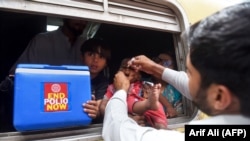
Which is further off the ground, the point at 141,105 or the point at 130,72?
the point at 130,72

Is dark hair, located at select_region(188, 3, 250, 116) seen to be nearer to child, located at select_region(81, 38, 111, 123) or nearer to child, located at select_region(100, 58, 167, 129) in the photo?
child, located at select_region(100, 58, 167, 129)

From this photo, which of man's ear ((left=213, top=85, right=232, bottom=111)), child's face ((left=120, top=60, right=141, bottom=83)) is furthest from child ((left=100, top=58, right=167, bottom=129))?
man's ear ((left=213, top=85, right=232, bottom=111))

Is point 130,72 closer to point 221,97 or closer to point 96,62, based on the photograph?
point 96,62

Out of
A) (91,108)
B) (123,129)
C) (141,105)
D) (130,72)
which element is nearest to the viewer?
(123,129)

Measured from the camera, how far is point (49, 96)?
157 centimetres

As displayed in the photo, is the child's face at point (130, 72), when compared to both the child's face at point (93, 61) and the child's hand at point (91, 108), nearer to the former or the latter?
the child's face at point (93, 61)

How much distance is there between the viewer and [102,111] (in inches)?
73.2

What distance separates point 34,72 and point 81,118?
1.25 feet

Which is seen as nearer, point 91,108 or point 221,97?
point 221,97

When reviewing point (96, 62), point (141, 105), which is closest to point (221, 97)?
point (141, 105)

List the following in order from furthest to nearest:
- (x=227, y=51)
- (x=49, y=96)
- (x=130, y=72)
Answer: (x=130, y=72) < (x=49, y=96) < (x=227, y=51)

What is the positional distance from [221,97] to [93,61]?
1.54 meters

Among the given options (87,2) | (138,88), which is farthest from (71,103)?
(138,88)

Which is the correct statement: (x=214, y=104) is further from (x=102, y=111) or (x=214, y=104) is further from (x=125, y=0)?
(x=125, y=0)
